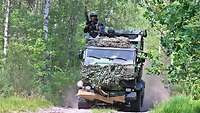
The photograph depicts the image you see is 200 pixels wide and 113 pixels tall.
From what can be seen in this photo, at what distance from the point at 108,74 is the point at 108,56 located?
2.77ft

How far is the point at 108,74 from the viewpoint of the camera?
1441 cm

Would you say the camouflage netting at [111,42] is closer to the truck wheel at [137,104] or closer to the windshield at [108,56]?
the windshield at [108,56]

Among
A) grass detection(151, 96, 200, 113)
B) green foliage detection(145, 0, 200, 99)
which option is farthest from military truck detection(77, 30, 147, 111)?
green foliage detection(145, 0, 200, 99)

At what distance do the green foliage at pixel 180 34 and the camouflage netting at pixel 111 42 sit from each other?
7.83 meters

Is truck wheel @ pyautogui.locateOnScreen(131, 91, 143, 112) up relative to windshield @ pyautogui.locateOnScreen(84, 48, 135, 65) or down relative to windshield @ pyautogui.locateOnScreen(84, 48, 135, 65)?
down

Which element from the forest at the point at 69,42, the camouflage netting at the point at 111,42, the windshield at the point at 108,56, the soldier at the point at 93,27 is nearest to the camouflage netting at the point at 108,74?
the windshield at the point at 108,56

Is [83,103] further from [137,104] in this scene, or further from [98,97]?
[137,104]

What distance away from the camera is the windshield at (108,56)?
48.6ft

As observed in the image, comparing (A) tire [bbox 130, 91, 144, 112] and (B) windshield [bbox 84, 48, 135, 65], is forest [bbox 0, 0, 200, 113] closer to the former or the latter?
(B) windshield [bbox 84, 48, 135, 65]

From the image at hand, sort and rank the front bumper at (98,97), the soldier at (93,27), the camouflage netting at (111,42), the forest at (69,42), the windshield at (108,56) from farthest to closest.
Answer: the soldier at (93,27)
the camouflage netting at (111,42)
the windshield at (108,56)
the front bumper at (98,97)
the forest at (69,42)

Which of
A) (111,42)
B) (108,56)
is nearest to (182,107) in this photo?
(108,56)

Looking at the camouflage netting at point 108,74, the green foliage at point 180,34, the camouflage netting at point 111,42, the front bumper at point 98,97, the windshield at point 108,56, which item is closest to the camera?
the green foliage at point 180,34

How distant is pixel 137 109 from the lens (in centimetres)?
1520

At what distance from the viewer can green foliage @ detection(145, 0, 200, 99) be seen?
5.45 metres
